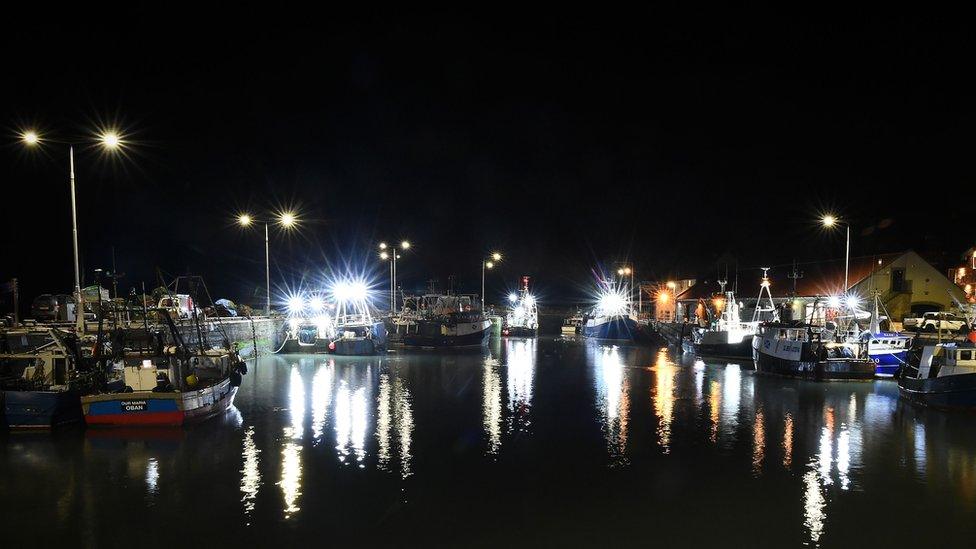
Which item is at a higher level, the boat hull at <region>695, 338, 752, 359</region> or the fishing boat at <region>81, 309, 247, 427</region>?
the fishing boat at <region>81, 309, 247, 427</region>

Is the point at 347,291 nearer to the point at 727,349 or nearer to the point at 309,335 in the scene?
the point at 309,335

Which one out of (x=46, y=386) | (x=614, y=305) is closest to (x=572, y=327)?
(x=614, y=305)

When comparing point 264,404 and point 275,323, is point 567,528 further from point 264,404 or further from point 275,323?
point 275,323

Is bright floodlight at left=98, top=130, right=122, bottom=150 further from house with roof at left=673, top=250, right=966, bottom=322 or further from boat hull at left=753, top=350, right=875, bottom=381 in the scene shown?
house with roof at left=673, top=250, right=966, bottom=322

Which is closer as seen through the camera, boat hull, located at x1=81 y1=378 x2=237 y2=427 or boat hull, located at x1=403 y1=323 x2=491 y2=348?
boat hull, located at x1=81 y1=378 x2=237 y2=427

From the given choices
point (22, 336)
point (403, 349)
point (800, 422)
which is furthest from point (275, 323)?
point (800, 422)

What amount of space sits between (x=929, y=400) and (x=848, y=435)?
6.95 meters

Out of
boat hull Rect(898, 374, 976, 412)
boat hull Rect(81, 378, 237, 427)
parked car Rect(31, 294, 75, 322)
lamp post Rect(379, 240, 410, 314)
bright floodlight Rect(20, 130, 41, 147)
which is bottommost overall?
boat hull Rect(898, 374, 976, 412)

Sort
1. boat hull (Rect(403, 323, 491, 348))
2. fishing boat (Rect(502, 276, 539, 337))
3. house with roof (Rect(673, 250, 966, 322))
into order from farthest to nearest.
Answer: fishing boat (Rect(502, 276, 539, 337)) < boat hull (Rect(403, 323, 491, 348)) < house with roof (Rect(673, 250, 966, 322))

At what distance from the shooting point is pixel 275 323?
1967 inches

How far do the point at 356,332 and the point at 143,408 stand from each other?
97.6 feet

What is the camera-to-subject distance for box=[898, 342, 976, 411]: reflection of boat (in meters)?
23.5

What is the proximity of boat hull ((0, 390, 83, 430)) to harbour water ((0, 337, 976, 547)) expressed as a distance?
17.0 inches

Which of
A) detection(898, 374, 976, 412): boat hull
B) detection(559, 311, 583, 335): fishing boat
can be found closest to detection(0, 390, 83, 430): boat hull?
detection(898, 374, 976, 412): boat hull
